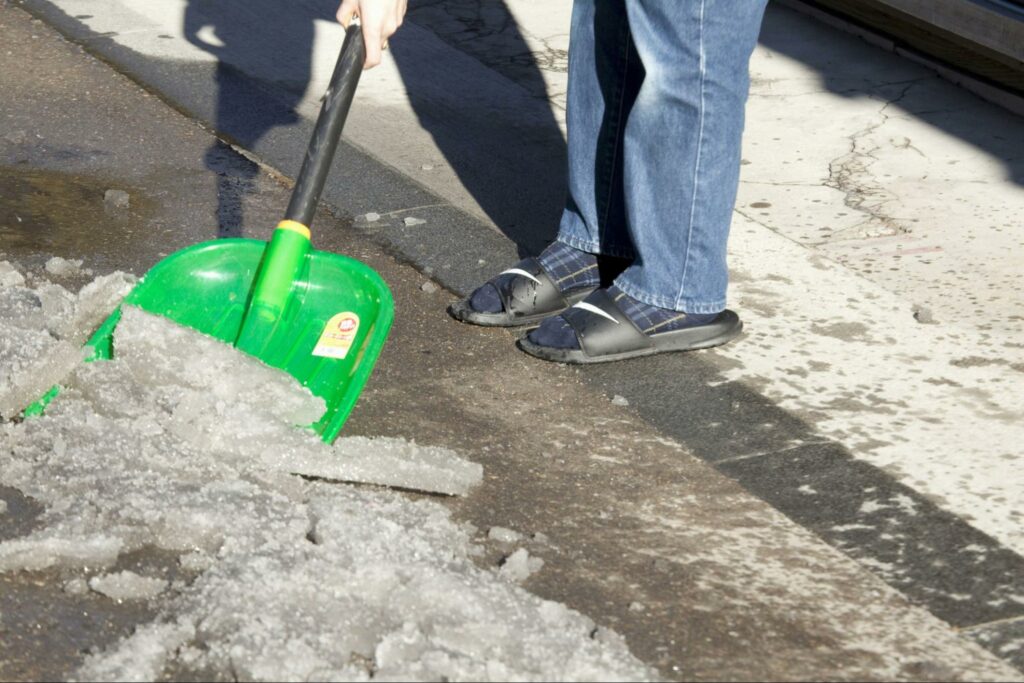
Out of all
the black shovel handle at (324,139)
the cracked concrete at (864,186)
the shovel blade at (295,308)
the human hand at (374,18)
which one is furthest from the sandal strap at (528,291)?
the cracked concrete at (864,186)

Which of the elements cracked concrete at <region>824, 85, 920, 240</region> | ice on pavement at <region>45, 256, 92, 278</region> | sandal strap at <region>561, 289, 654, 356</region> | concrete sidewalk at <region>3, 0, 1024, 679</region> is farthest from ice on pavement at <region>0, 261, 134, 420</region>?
cracked concrete at <region>824, 85, 920, 240</region>

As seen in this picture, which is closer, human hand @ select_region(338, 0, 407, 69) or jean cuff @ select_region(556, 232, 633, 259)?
human hand @ select_region(338, 0, 407, 69)

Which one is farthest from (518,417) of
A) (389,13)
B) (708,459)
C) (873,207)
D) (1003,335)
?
(873,207)

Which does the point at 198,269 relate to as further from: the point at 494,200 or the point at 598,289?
the point at 494,200

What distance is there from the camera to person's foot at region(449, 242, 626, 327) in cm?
366

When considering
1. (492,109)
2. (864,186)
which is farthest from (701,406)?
(492,109)

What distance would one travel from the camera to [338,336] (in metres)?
3.11

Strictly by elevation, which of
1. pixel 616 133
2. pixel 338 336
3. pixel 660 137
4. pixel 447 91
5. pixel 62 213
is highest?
pixel 660 137

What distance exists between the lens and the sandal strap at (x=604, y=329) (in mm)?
3480

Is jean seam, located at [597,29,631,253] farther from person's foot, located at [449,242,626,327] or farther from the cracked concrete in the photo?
the cracked concrete

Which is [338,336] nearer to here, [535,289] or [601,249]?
[535,289]

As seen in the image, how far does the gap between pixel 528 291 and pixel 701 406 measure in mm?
577

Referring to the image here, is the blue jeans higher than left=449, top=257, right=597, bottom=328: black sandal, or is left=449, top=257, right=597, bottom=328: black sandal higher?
the blue jeans

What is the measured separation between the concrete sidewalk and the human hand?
738 mm
